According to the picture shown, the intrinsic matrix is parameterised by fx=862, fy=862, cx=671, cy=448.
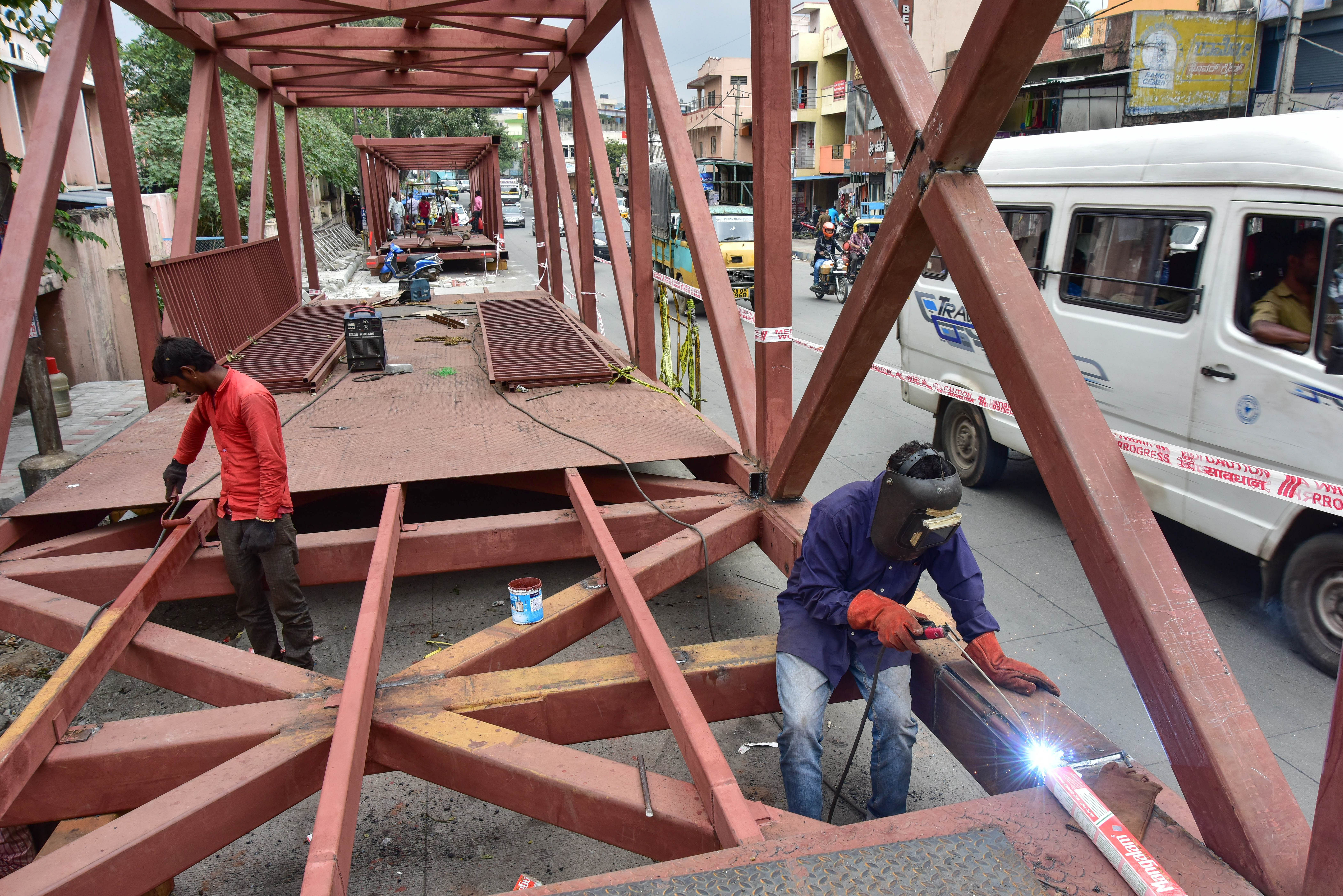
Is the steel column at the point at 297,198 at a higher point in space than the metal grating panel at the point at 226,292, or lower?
higher

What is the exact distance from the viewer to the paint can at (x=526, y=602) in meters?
3.60

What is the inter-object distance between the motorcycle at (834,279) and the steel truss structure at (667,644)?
12927 mm

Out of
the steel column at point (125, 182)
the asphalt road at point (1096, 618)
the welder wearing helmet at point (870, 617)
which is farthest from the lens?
the steel column at point (125, 182)

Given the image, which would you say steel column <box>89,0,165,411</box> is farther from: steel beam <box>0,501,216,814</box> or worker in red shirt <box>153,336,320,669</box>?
steel beam <box>0,501,216,814</box>

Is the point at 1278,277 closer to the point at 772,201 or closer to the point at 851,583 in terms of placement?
the point at 772,201

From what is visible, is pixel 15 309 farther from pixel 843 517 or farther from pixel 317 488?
pixel 843 517

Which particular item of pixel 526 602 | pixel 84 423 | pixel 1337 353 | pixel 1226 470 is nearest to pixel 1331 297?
pixel 1337 353

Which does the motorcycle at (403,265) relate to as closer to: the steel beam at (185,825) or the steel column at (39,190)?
the steel column at (39,190)

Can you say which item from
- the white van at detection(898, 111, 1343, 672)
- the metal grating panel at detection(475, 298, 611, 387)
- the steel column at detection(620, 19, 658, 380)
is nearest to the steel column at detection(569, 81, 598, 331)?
the metal grating panel at detection(475, 298, 611, 387)

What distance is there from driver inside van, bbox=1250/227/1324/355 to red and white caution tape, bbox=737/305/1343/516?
2.10 feet

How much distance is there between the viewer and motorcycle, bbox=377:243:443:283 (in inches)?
744

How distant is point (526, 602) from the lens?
3.60 m

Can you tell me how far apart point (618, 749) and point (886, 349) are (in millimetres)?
9938

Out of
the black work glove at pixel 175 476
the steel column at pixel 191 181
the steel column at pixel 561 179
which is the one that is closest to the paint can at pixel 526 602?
the black work glove at pixel 175 476
